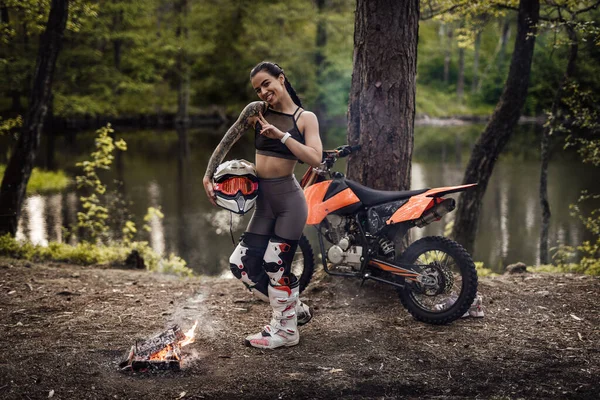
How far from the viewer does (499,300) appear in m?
5.79

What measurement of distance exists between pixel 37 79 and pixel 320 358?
7.09 metres

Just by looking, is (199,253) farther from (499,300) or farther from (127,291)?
(499,300)

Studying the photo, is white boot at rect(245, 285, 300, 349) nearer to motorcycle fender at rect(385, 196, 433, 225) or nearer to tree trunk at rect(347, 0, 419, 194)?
motorcycle fender at rect(385, 196, 433, 225)

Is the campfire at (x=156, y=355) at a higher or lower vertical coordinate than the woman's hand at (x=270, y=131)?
lower

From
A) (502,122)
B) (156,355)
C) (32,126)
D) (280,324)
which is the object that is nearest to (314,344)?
(280,324)

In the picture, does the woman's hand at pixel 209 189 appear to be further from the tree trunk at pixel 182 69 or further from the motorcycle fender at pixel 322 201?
the tree trunk at pixel 182 69

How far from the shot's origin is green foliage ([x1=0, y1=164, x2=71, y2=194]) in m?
17.8

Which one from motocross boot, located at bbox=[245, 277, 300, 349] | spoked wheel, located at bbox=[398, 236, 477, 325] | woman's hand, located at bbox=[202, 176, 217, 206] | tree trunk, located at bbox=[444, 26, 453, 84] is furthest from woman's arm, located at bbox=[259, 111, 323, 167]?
tree trunk, located at bbox=[444, 26, 453, 84]

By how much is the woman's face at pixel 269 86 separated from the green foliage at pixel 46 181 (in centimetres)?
1488

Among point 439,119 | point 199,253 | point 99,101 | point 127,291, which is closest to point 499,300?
point 127,291

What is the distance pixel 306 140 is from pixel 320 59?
3601cm

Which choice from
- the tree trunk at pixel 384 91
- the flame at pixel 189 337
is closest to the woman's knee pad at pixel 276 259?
the flame at pixel 189 337

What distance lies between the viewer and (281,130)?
14.8 feet

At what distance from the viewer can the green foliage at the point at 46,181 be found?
17.8 meters
